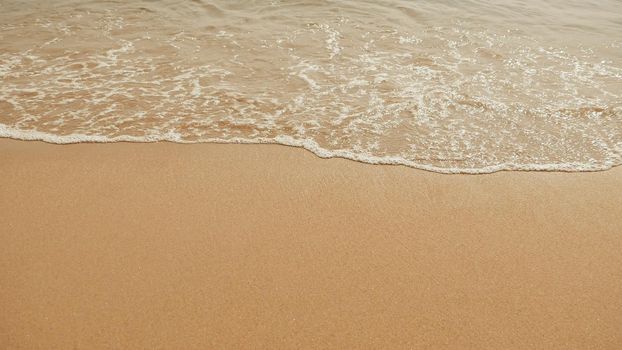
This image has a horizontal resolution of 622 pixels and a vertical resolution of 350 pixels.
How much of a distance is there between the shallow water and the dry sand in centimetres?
40

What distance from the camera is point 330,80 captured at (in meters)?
5.30

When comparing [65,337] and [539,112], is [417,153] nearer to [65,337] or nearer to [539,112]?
[539,112]

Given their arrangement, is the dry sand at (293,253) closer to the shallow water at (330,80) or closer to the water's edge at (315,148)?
the water's edge at (315,148)

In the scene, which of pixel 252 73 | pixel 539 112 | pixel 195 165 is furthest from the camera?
pixel 252 73

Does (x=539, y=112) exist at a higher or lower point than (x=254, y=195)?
higher

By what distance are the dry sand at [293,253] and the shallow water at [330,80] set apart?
15.9 inches

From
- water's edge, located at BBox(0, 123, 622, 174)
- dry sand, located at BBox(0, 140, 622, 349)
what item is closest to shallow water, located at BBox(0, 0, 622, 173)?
water's edge, located at BBox(0, 123, 622, 174)

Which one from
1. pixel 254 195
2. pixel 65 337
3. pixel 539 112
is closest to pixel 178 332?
pixel 65 337

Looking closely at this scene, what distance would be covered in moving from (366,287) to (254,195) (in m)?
1.16

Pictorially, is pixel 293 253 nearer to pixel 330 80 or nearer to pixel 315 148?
pixel 315 148

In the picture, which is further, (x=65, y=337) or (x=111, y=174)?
(x=111, y=174)

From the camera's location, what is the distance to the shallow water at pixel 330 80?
4.11 meters

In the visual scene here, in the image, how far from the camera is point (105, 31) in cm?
673

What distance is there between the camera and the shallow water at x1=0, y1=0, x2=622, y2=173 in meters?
4.11
